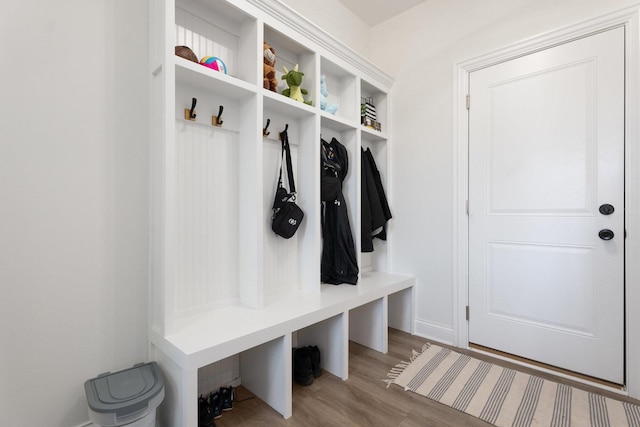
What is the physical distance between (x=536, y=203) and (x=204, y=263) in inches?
81.9

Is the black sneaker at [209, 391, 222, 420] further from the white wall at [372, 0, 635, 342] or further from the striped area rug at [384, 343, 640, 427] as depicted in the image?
the white wall at [372, 0, 635, 342]

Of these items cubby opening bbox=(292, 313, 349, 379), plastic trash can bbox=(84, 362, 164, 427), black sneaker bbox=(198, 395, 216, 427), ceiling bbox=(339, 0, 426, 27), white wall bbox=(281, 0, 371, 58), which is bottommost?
black sneaker bbox=(198, 395, 216, 427)

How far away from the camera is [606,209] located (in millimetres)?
1734

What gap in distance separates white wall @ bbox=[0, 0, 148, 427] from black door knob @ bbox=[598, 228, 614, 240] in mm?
2481

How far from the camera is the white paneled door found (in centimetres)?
175

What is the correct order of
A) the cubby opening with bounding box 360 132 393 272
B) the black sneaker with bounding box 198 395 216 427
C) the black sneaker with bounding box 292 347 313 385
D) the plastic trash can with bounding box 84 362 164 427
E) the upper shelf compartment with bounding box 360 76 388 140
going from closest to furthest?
the plastic trash can with bounding box 84 362 164 427
the black sneaker with bounding box 198 395 216 427
the black sneaker with bounding box 292 347 313 385
the upper shelf compartment with bounding box 360 76 388 140
the cubby opening with bounding box 360 132 393 272

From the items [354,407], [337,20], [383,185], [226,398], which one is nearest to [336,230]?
[383,185]

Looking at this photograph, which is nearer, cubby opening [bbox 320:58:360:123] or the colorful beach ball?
the colorful beach ball

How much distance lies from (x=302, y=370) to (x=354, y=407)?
14.4 inches

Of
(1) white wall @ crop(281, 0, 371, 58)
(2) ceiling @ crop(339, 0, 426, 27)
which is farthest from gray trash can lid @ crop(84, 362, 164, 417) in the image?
(2) ceiling @ crop(339, 0, 426, 27)

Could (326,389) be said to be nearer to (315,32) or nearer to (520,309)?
(520,309)

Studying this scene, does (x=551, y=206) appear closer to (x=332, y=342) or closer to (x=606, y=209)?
(x=606, y=209)

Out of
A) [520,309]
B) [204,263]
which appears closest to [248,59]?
[204,263]

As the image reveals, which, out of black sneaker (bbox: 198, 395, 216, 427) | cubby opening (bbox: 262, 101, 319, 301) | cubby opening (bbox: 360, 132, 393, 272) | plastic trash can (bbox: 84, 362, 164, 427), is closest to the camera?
plastic trash can (bbox: 84, 362, 164, 427)
